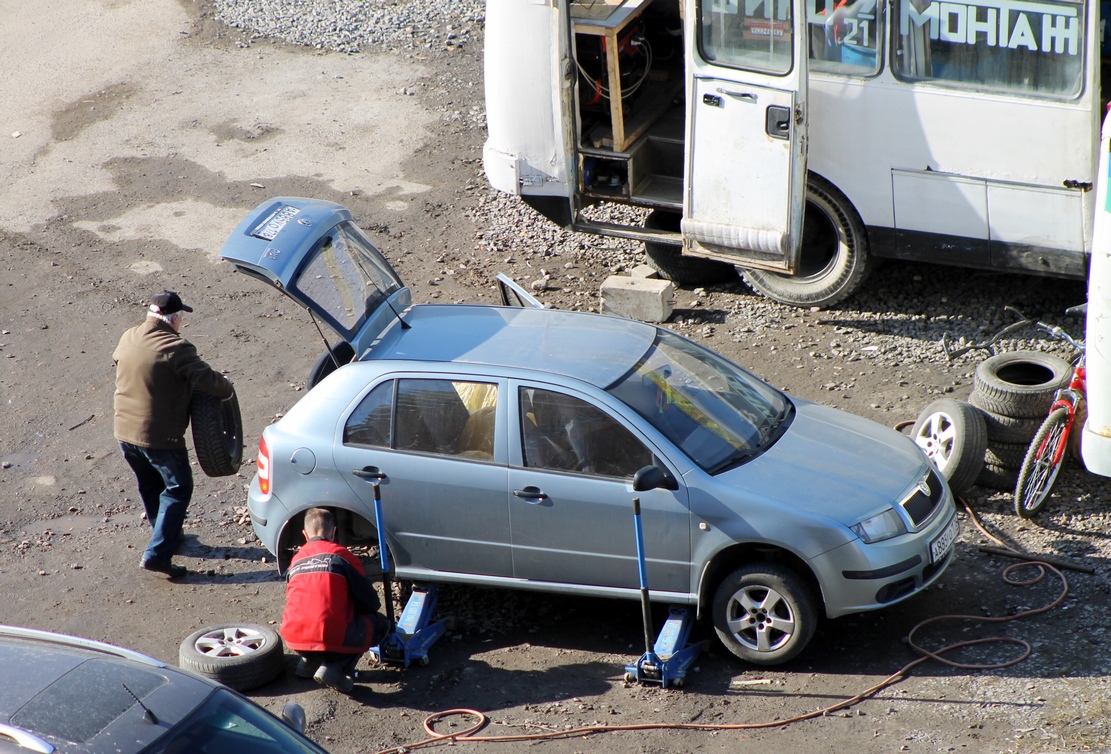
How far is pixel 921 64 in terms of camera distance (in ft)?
30.1

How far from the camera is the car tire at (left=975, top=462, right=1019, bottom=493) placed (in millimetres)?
7906

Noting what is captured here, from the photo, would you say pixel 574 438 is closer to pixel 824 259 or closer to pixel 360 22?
pixel 824 259

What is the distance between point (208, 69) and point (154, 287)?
5.77m

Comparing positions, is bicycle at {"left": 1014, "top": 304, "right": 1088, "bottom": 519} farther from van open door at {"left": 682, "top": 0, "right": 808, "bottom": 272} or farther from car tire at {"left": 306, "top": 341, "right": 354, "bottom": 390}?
car tire at {"left": 306, "top": 341, "right": 354, "bottom": 390}

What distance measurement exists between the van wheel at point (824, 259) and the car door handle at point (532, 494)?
157 inches

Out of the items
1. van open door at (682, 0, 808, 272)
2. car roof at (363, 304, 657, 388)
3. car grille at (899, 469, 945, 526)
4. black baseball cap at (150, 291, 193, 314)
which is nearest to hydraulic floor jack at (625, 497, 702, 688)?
car roof at (363, 304, 657, 388)

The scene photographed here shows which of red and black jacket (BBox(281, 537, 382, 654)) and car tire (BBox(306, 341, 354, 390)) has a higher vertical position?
car tire (BBox(306, 341, 354, 390))

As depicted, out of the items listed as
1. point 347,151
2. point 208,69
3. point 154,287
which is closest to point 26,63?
point 208,69

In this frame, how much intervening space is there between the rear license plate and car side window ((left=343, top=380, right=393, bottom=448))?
296 cm

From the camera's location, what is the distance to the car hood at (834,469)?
632 centimetres

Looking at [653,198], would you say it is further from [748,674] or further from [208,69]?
[208,69]

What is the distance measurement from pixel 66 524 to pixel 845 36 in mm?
6590

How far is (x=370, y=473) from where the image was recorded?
22.4ft

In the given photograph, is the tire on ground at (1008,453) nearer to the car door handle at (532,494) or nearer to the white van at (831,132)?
the white van at (831,132)
